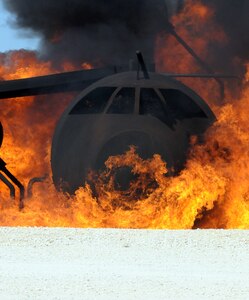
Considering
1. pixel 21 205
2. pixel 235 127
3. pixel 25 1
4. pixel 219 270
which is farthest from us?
pixel 25 1

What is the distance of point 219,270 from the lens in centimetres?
1263

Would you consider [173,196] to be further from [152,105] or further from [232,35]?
[232,35]

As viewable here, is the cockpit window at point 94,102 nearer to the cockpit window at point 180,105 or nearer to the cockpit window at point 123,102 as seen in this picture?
the cockpit window at point 123,102

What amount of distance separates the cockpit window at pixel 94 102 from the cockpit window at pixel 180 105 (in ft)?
4.06

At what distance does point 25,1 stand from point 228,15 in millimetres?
7593

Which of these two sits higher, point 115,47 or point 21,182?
point 115,47

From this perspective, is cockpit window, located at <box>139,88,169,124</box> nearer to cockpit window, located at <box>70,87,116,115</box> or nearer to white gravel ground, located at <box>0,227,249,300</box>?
cockpit window, located at <box>70,87,116,115</box>

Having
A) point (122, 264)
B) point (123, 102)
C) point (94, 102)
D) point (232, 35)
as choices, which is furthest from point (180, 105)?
point (232, 35)

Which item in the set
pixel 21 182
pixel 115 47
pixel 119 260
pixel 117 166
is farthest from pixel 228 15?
pixel 119 260

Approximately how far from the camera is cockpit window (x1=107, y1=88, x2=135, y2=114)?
61.0 feet

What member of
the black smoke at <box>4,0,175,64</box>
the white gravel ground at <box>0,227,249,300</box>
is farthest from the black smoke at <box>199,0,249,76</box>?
the white gravel ground at <box>0,227,249,300</box>

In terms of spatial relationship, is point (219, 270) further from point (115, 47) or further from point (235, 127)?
point (115, 47)

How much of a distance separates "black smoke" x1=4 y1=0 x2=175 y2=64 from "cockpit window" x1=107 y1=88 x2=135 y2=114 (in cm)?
1084

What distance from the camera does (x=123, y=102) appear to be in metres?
18.8
